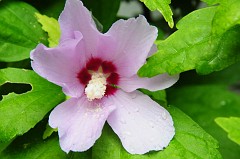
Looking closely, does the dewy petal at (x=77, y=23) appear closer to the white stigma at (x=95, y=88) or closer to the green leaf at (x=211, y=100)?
the white stigma at (x=95, y=88)

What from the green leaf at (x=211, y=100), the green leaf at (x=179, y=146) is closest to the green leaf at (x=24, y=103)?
the green leaf at (x=179, y=146)

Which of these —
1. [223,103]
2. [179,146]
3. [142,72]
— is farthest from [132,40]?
[223,103]

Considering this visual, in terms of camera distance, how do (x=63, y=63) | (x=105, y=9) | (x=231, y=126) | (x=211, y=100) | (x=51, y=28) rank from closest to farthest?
(x=231, y=126), (x=63, y=63), (x=51, y=28), (x=105, y=9), (x=211, y=100)

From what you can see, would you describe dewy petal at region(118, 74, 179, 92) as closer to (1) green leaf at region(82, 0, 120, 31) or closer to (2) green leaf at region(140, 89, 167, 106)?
(2) green leaf at region(140, 89, 167, 106)

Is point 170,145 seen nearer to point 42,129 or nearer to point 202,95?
point 42,129

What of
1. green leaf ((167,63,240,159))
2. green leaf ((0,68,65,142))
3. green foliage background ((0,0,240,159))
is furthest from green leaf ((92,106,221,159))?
green leaf ((167,63,240,159))

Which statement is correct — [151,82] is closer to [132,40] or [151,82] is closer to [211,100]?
[132,40]

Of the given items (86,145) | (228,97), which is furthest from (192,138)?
(228,97)
